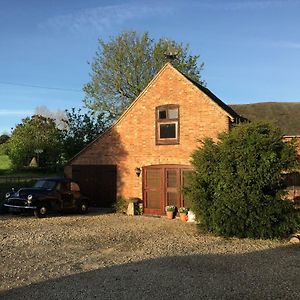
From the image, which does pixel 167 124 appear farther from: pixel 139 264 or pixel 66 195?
pixel 139 264

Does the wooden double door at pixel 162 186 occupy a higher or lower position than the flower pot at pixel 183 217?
higher

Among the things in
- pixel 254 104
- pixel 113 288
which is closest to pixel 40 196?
pixel 113 288

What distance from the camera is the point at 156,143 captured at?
18.4 meters

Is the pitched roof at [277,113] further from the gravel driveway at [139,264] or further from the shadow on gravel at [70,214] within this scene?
the gravel driveway at [139,264]

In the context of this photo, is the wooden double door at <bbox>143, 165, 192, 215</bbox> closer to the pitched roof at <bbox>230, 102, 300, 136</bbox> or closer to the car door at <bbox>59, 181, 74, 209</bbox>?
the car door at <bbox>59, 181, 74, 209</bbox>

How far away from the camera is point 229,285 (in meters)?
7.40

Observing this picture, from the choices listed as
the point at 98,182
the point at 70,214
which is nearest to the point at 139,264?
the point at 70,214

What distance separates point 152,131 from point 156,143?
0.60 meters

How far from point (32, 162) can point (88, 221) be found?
78.6 feet

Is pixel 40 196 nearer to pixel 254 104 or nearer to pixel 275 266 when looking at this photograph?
pixel 275 266

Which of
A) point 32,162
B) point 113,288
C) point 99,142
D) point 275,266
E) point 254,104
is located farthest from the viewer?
point 32,162

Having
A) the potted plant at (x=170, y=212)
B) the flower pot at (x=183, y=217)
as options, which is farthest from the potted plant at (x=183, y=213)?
the potted plant at (x=170, y=212)

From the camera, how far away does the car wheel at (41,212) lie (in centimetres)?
1645

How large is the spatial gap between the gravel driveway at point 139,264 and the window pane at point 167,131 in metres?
5.05
